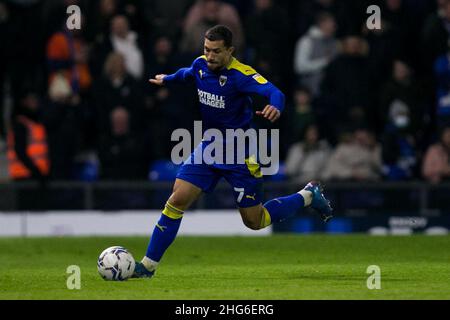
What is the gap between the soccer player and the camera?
1071 centimetres

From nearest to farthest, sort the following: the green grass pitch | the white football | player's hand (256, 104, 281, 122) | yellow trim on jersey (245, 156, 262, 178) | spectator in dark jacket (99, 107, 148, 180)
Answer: the green grass pitch → player's hand (256, 104, 281, 122) → the white football → yellow trim on jersey (245, 156, 262, 178) → spectator in dark jacket (99, 107, 148, 180)

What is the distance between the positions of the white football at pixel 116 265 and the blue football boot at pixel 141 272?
0.08 metres

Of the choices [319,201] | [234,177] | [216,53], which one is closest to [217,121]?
[234,177]

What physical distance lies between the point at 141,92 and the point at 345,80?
292 centimetres

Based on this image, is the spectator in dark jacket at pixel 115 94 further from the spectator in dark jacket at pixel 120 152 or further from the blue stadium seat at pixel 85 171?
the blue stadium seat at pixel 85 171

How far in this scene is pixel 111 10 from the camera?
18.0 m

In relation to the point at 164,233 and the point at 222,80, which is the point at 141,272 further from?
the point at 222,80

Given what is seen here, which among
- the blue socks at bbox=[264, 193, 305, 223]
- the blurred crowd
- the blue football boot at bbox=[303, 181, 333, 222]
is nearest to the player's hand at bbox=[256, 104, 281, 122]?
the blue socks at bbox=[264, 193, 305, 223]

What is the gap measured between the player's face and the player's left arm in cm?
25

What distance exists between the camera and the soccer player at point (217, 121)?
35.1ft

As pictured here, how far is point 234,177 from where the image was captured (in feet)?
36.5

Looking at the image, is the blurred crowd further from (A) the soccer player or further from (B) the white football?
(B) the white football
